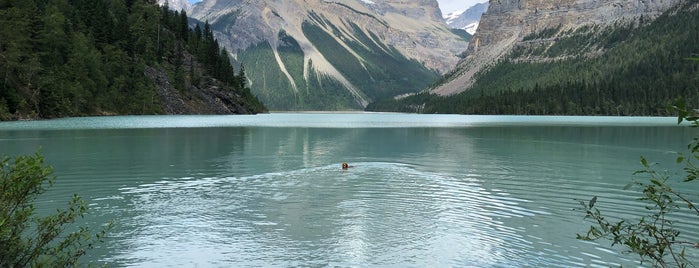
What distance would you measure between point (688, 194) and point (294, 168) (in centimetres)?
2685

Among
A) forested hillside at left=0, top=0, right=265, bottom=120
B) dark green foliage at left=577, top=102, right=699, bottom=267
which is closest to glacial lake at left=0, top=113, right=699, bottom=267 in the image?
dark green foliage at left=577, top=102, right=699, bottom=267

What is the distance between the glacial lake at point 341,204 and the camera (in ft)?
59.7

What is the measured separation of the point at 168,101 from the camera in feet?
529

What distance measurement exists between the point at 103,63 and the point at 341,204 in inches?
5430

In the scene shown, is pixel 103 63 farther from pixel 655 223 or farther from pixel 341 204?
pixel 655 223

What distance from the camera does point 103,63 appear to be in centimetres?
14588

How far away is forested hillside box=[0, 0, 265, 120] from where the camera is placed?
10875 centimetres

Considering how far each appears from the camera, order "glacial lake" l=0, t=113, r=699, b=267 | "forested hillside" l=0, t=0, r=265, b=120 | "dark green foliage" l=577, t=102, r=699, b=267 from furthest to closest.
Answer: "forested hillside" l=0, t=0, r=265, b=120 < "glacial lake" l=0, t=113, r=699, b=267 < "dark green foliage" l=577, t=102, r=699, b=267

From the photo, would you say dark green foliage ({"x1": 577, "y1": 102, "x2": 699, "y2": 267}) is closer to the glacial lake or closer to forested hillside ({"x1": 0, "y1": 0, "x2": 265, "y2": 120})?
the glacial lake

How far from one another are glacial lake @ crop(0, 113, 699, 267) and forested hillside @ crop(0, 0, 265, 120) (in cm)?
6158

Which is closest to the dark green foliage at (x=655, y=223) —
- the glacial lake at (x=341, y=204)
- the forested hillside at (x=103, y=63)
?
the glacial lake at (x=341, y=204)

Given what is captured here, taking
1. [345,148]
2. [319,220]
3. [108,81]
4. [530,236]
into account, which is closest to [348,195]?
[319,220]

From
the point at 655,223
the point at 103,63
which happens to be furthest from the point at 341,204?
the point at 103,63

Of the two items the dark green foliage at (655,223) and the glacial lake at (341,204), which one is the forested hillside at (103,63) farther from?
the dark green foliage at (655,223)
